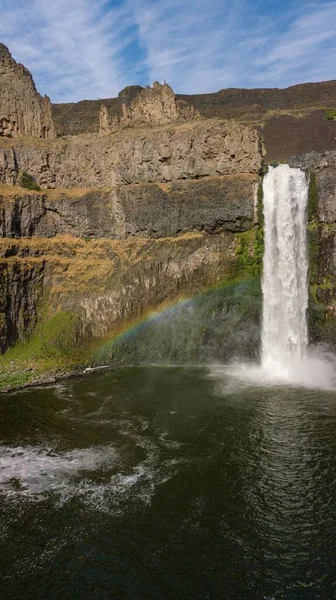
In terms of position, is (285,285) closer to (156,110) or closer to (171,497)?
(156,110)

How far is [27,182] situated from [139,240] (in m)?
16.1

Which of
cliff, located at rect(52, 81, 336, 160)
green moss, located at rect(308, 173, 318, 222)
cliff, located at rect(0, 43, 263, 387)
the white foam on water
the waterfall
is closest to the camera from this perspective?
the white foam on water

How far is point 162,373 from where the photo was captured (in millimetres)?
41812

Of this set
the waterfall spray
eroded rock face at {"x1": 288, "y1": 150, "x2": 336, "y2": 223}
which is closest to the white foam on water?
the waterfall spray

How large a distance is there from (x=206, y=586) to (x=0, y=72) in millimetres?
59530

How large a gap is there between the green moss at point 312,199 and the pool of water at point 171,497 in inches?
718

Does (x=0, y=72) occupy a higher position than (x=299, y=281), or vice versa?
(x=0, y=72)

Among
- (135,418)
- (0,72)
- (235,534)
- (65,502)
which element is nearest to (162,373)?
(135,418)

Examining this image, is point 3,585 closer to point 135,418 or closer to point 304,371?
point 135,418

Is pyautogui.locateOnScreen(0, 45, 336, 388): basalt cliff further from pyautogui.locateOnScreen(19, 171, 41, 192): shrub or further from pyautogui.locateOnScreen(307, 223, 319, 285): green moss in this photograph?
pyautogui.locateOnScreen(19, 171, 41, 192): shrub

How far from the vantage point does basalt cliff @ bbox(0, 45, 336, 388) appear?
44.9m

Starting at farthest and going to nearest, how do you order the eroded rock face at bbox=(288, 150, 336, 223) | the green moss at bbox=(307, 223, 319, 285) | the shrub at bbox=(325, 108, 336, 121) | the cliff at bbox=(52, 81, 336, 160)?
the shrub at bbox=(325, 108, 336, 121), the cliff at bbox=(52, 81, 336, 160), the green moss at bbox=(307, 223, 319, 285), the eroded rock face at bbox=(288, 150, 336, 223)

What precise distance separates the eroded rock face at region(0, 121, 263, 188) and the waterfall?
3793 millimetres

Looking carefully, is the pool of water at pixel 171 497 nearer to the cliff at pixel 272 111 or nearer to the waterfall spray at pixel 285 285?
the waterfall spray at pixel 285 285
